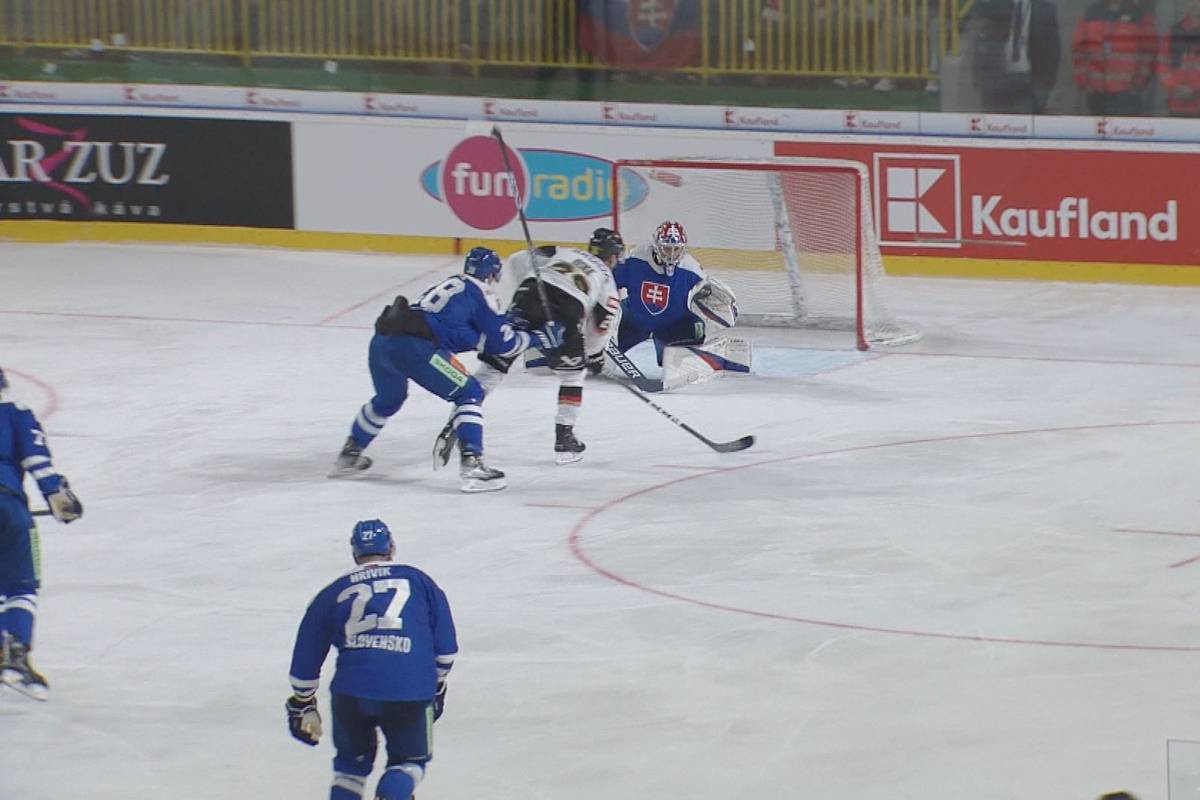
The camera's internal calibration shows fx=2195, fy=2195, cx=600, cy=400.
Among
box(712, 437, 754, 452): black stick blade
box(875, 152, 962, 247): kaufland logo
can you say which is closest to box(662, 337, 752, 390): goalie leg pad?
box(712, 437, 754, 452): black stick blade

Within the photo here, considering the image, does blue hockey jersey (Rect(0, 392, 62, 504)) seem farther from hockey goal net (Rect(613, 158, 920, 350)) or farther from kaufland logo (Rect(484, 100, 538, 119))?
kaufland logo (Rect(484, 100, 538, 119))

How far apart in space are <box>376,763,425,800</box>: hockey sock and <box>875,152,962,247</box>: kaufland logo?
9.65m

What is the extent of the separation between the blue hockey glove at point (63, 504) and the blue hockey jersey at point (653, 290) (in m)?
5.13

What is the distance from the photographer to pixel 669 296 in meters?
11.8

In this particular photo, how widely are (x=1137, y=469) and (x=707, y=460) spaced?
196cm

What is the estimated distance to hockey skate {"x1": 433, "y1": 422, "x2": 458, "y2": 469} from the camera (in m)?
9.80

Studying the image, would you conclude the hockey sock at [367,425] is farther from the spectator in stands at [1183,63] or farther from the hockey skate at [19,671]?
the spectator in stands at [1183,63]

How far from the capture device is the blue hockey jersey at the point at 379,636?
18.0 feet

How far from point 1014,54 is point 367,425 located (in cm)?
646

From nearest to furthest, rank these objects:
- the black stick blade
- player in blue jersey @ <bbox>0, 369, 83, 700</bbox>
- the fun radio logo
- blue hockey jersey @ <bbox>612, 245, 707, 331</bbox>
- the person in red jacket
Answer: player in blue jersey @ <bbox>0, 369, 83, 700</bbox> < the black stick blade < blue hockey jersey @ <bbox>612, 245, 707, 331</bbox> < the person in red jacket < the fun radio logo

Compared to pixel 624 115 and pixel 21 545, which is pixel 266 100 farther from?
pixel 21 545

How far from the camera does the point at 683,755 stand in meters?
6.59

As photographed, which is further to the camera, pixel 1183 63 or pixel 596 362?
pixel 1183 63

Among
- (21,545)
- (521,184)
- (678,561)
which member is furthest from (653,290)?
(21,545)
